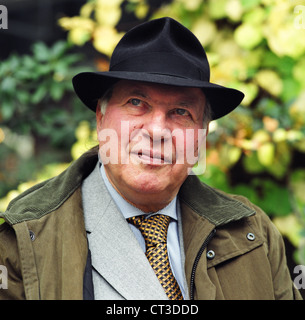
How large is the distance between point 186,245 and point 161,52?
0.82 meters

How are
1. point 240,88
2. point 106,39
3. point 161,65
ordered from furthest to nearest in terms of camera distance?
point 106,39, point 240,88, point 161,65

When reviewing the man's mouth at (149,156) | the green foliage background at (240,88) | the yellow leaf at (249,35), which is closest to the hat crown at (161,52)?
the man's mouth at (149,156)

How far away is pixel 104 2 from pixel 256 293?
2352mm

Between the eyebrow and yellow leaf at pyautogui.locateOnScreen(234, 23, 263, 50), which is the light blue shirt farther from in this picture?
yellow leaf at pyautogui.locateOnScreen(234, 23, 263, 50)

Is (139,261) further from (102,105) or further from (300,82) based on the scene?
(300,82)

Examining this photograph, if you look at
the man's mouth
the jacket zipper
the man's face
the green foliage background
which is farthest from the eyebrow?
the green foliage background

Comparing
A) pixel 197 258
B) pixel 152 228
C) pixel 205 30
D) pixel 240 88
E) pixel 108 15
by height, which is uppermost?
pixel 108 15

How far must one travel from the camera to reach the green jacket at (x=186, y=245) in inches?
65.5

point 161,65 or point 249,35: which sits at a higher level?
point 249,35

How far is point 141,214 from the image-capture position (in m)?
1.96

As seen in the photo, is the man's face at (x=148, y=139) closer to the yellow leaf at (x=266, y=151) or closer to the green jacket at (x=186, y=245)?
the green jacket at (x=186, y=245)

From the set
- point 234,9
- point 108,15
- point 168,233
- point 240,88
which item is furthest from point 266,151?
point 108,15

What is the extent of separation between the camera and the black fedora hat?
1.84 meters

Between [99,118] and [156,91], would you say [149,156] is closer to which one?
[156,91]
